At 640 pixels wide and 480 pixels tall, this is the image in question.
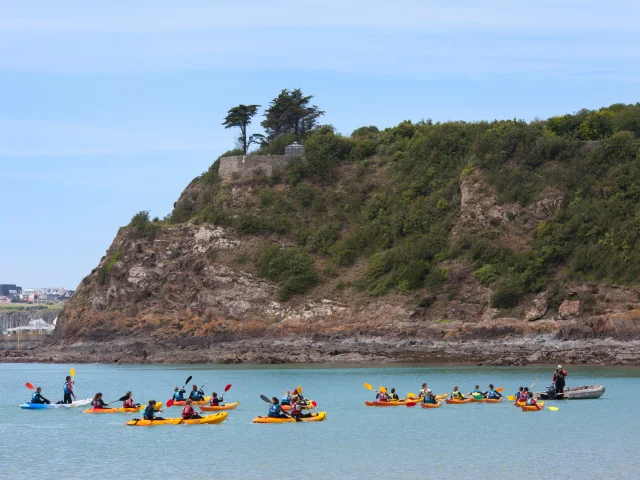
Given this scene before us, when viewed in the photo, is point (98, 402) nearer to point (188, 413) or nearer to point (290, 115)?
point (188, 413)

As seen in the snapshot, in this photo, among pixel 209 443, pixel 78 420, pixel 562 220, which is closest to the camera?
pixel 209 443

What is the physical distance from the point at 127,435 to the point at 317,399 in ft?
51.0

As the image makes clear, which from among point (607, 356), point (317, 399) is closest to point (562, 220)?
point (607, 356)

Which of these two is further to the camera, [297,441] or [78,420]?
[78,420]

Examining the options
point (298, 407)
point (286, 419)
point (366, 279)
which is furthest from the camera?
point (366, 279)

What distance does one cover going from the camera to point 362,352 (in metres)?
81.6

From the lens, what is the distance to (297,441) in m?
42.3

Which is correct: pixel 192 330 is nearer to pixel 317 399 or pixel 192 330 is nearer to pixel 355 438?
pixel 317 399

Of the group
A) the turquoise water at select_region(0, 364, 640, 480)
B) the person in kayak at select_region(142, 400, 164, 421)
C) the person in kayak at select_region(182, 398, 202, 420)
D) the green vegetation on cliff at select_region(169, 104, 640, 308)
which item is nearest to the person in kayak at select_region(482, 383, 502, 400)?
the turquoise water at select_region(0, 364, 640, 480)

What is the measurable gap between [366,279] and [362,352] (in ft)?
40.5

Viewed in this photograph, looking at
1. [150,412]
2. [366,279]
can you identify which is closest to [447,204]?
[366,279]

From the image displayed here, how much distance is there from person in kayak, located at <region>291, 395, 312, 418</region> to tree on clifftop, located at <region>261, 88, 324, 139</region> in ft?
226

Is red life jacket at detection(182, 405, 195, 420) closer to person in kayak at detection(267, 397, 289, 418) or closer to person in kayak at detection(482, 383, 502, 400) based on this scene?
person in kayak at detection(267, 397, 289, 418)

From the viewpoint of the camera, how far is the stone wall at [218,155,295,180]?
105 m
